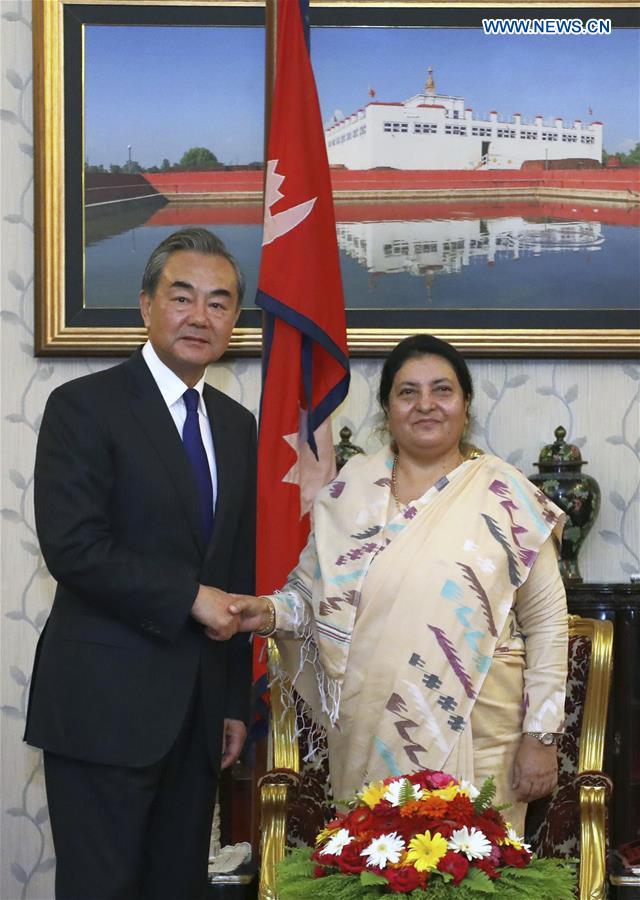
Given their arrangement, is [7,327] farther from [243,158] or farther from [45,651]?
[45,651]

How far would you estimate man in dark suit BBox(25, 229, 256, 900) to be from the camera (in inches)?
89.7

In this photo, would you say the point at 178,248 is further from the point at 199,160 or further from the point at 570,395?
the point at 570,395

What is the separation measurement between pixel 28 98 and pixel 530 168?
1.64 m

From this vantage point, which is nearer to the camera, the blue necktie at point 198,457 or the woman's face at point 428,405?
the blue necktie at point 198,457

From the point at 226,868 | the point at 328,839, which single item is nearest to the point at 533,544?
the point at 328,839

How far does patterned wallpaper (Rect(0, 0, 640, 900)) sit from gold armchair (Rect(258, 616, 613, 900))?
2.94ft

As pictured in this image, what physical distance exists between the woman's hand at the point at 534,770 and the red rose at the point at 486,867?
2.32ft

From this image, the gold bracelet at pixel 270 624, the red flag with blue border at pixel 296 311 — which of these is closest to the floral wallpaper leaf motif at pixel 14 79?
the red flag with blue border at pixel 296 311

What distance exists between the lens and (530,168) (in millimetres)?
3705

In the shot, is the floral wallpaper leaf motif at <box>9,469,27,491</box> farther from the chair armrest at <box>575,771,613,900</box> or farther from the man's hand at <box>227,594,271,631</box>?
the chair armrest at <box>575,771,613,900</box>

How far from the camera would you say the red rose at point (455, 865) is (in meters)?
1.74

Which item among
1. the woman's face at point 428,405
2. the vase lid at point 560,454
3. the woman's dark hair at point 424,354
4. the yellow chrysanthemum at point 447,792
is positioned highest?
the woman's dark hair at point 424,354

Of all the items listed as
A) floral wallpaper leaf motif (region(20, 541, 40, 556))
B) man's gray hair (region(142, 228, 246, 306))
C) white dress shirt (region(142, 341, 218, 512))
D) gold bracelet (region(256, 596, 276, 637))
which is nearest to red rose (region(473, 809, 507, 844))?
gold bracelet (region(256, 596, 276, 637))

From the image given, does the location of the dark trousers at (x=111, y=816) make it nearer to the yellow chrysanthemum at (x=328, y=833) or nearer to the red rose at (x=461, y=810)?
the yellow chrysanthemum at (x=328, y=833)
